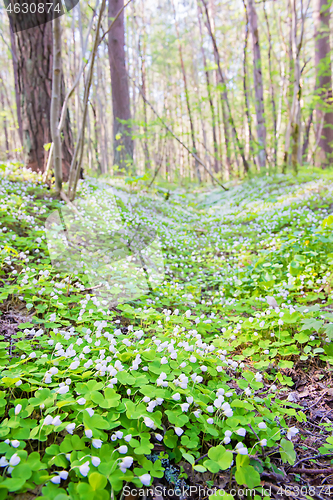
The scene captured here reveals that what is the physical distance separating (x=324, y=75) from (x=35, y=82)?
10902 mm

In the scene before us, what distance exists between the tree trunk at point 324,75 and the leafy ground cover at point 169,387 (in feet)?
31.8

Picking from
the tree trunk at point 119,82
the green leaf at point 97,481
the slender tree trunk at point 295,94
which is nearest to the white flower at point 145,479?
the green leaf at point 97,481

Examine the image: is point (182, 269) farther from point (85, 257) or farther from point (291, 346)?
point (291, 346)

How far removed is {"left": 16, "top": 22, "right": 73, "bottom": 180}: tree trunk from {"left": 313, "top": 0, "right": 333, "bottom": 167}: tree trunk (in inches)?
374

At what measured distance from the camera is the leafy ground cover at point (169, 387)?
1.30 m

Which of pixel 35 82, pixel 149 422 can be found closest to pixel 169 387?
pixel 149 422

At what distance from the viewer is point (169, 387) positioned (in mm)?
1761

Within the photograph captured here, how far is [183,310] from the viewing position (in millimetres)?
3412

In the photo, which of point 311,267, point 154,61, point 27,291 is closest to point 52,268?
point 27,291

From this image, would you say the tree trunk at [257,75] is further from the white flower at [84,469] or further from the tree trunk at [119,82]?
the white flower at [84,469]

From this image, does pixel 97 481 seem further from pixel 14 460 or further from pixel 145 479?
pixel 14 460

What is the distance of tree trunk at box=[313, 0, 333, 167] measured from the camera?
1057 centimetres

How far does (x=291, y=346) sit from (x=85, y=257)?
2.80m

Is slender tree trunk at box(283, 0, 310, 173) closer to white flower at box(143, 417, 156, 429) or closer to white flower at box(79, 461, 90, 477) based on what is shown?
white flower at box(143, 417, 156, 429)
